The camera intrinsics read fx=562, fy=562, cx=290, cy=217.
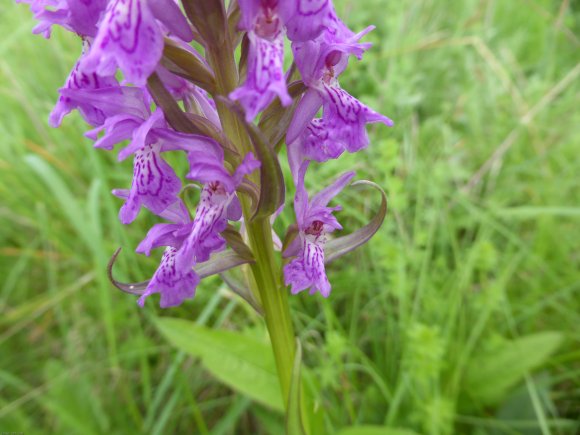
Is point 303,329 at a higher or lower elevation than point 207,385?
higher

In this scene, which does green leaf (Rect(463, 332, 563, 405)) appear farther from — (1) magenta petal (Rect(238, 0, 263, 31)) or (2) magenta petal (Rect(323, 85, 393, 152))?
(1) magenta petal (Rect(238, 0, 263, 31))

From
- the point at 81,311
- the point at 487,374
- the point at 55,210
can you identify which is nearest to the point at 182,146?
the point at 487,374

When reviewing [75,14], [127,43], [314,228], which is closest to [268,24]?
[127,43]

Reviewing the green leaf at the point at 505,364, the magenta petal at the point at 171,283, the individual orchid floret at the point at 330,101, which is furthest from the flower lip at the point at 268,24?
the green leaf at the point at 505,364

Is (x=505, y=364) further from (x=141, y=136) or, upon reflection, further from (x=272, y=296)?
(x=141, y=136)

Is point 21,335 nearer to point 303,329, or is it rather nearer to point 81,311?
point 81,311

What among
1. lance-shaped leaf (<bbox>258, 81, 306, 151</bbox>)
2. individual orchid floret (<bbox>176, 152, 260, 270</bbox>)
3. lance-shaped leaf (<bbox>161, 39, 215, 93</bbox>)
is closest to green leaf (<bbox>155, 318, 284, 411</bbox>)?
individual orchid floret (<bbox>176, 152, 260, 270</bbox>)

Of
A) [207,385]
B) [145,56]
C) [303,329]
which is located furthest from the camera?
[207,385]

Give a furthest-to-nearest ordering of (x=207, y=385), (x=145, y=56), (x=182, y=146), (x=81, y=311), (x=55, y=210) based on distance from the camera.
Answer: (x=55, y=210) → (x=81, y=311) → (x=207, y=385) → (x=182, y=146) → (x=145, y=56)
